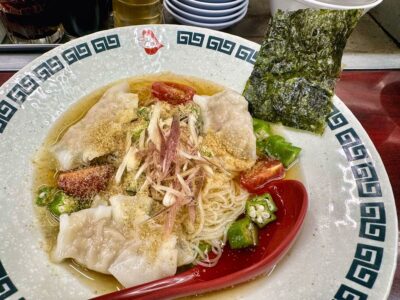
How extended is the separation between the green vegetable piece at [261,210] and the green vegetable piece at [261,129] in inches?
20.0

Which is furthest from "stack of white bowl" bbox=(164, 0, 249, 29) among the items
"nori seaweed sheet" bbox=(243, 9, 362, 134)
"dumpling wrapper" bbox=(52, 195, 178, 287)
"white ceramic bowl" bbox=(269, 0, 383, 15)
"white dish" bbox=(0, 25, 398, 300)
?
"dumpling wrapper" bbox=(52, 195, 178, 287)

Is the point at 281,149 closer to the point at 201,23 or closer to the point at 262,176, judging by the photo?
the point at 262,176

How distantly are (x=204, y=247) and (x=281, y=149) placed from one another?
2.75 ft

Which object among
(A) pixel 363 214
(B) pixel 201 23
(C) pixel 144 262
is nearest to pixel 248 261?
(C) pixel 144 262

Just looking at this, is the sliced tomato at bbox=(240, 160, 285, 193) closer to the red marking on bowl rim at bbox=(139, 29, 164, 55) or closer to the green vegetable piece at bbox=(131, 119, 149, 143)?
the green vegetable piece at bbox=(131, 119, 149, 143)

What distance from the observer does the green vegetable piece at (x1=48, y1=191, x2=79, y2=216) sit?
2.13m

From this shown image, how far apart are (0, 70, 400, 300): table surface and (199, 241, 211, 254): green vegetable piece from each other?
4.32 feet

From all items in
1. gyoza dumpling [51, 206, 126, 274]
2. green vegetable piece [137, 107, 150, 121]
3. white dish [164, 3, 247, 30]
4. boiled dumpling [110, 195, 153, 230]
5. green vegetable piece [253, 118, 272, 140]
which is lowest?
gyoza dumpling [51, 206, 126, 274]

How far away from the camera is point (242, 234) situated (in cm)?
213

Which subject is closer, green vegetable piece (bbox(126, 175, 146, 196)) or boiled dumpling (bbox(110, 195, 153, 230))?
boiled dumpling (bbox(110, 195, 153, 230))

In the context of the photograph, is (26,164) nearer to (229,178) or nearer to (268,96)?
(229,178)

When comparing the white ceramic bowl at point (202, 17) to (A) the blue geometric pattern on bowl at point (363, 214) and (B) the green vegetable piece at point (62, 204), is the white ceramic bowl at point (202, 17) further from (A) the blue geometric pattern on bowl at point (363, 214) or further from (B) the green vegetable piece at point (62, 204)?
(B) the green vegetable piece at point (62, 204)

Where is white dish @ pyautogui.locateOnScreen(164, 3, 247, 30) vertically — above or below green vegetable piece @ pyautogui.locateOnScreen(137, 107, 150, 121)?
above

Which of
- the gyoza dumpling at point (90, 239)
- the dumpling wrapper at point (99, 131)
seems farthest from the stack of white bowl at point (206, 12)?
the gyoza dumpling at point (90, 239)
